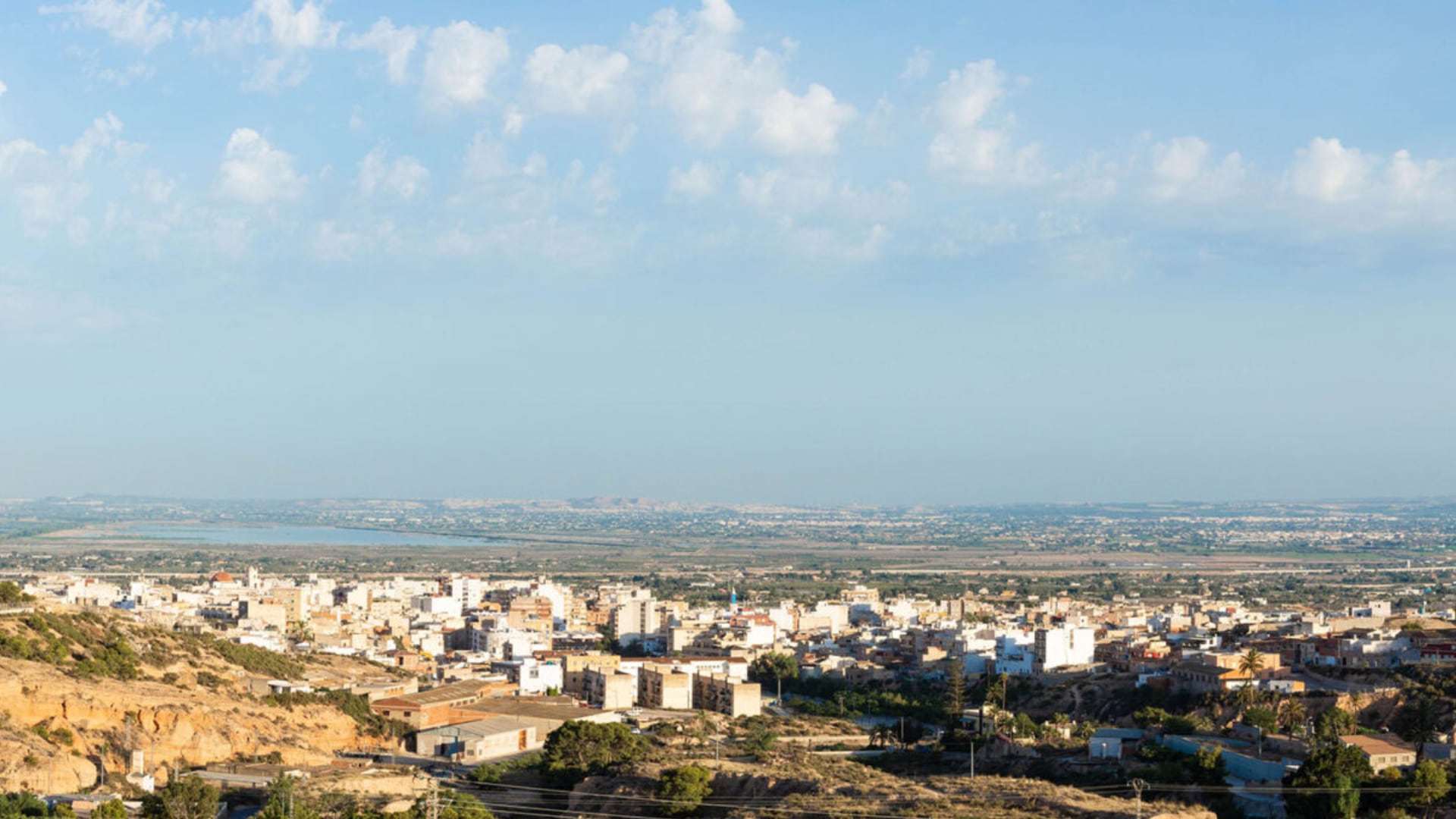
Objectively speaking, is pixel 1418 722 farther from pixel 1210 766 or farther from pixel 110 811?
pixel 110 811

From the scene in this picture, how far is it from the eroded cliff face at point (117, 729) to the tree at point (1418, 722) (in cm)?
2635

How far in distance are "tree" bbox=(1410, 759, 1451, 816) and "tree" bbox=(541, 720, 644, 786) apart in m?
16.7

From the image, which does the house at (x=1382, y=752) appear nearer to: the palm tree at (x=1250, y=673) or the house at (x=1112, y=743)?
the house at (x=1112, y=743)

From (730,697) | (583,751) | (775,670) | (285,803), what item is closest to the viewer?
(285,803)

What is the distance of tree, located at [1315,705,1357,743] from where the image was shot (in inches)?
1532

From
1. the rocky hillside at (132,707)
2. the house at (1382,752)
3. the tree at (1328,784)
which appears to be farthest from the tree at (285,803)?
the house at (1382,752)

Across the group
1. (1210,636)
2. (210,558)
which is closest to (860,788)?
(1210,636)

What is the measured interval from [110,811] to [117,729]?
8.67 m

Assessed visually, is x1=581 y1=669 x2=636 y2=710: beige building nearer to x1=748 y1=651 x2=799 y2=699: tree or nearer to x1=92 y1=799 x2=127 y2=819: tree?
x1=748 y1=651 x2=799 y2=699: tree

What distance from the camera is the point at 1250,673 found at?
4947cm

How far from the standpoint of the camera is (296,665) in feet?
169

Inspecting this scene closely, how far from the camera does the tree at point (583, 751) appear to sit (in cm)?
3747

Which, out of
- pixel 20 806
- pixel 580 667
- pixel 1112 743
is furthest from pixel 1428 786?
pixel 580 667

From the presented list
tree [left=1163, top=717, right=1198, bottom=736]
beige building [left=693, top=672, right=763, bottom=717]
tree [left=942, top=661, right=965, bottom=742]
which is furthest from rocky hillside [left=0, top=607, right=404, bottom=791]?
tree [left=1163, top=717, right=1198, bottom=736]
